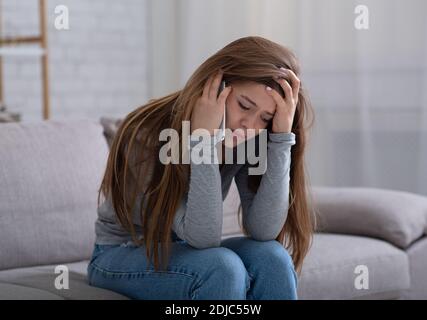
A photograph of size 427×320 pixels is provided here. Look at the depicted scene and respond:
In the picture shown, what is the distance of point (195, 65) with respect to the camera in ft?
Result: 13.1

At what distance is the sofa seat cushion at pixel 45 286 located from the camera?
5.51ft

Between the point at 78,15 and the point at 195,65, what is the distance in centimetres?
73

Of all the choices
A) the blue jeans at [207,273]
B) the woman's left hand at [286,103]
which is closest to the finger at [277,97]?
the woman's left hand at [286,103]

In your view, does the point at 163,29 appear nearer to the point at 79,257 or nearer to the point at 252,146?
the point at 79,257

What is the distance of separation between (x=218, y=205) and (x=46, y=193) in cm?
66

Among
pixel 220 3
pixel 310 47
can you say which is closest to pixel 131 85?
pixel 220 3

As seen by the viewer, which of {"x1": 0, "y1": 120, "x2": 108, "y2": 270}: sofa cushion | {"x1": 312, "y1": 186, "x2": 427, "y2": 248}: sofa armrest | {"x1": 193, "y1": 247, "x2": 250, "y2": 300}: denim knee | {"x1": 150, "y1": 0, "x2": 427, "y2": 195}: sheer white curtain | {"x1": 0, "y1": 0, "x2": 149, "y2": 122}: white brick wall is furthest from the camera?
{"x1": 0, "y1": 0, "x2": 149, "y2": 122}: white brick wall

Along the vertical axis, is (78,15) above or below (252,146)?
above

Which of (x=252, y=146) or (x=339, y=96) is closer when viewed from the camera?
(x=252, y=146)

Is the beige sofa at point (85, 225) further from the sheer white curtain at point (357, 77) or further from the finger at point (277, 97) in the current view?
the sheer white curtain at point (357, 77)

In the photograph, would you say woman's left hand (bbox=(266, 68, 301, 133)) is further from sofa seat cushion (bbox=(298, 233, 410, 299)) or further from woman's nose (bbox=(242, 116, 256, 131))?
sofa seat cushion (bbox=(298, 233, 410, 299))

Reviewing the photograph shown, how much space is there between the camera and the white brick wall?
407 cm

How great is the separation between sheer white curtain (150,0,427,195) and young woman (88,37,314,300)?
1.56 metres

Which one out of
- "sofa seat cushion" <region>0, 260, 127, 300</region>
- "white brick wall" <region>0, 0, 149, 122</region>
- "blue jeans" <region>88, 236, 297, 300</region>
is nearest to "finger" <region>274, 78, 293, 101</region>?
"blue jeans" <region>88, 236, 297, 300</region>
